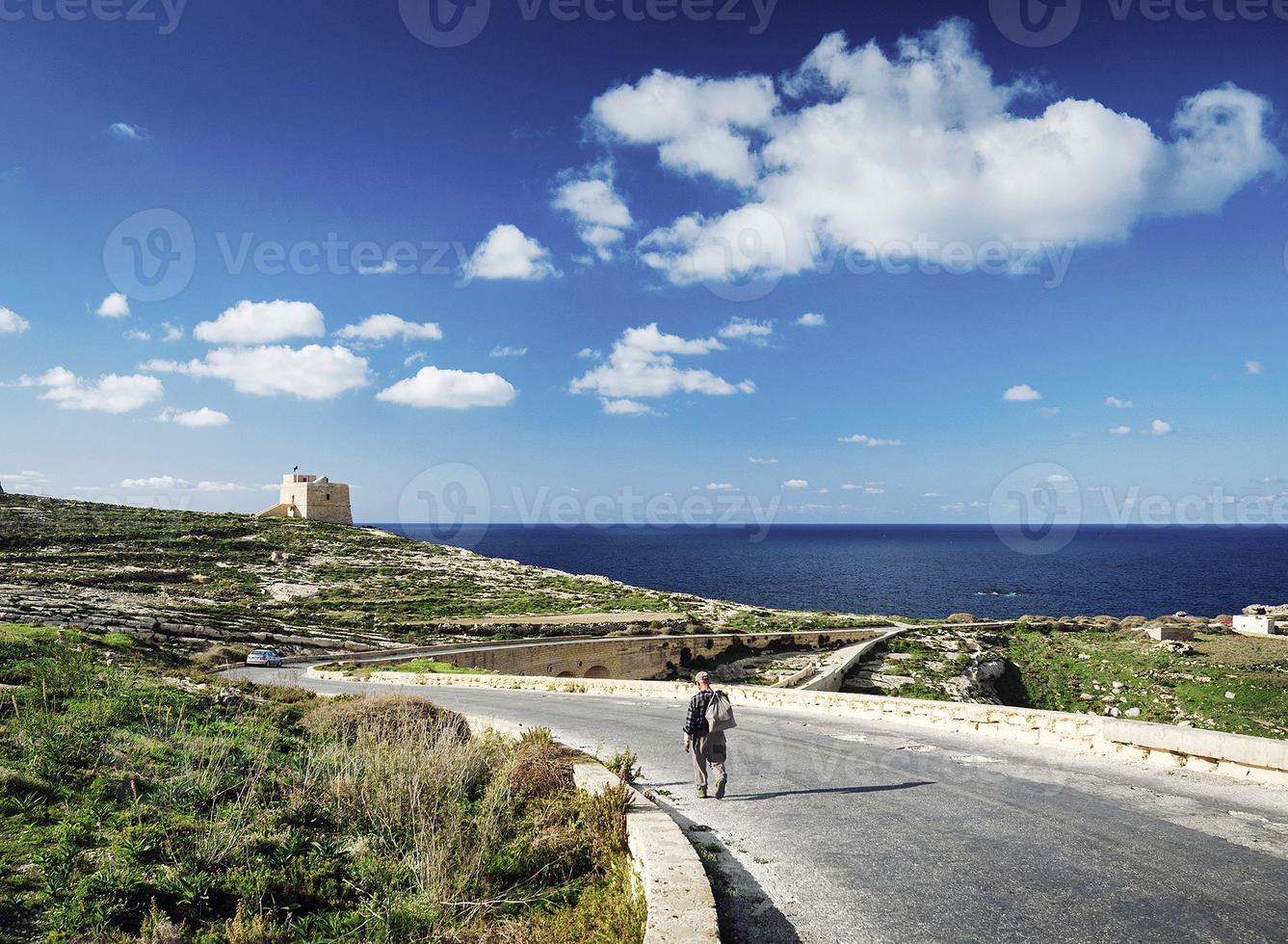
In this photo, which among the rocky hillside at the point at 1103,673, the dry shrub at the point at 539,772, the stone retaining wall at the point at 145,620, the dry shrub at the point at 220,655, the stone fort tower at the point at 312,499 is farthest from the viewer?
the stone fort tower at the point at 312,499

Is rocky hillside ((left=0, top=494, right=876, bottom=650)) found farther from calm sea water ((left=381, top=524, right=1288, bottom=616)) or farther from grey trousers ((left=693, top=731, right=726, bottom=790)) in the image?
calm sea water ((left=381, top=524, right=1288, bottom=616))

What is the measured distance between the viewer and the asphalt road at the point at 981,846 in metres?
5.21

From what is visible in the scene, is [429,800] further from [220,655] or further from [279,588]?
[279,588]

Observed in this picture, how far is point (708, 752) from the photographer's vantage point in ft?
29.1

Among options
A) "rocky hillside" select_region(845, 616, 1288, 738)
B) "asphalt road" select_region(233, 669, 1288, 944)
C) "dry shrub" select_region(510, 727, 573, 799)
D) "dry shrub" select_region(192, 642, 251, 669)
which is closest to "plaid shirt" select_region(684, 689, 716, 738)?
"asphalt road" select_region(233, 669, 1288, 944)

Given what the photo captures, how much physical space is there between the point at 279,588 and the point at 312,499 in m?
40.7

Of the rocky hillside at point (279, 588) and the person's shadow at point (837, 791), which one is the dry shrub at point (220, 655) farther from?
the person's shadow at point (837, 791)

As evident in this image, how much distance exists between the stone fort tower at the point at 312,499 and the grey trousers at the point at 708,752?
288 feet

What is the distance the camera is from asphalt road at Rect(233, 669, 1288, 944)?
5215 mm

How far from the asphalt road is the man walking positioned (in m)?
0.25

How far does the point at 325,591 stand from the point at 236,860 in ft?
161

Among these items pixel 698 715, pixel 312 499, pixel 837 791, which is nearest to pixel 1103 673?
pixel 837 791

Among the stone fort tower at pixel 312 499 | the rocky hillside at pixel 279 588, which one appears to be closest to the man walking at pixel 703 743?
the rocky hillside at pixel 279 588

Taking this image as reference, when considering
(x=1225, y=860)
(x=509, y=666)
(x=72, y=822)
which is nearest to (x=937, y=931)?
(x=1225, y=860)
